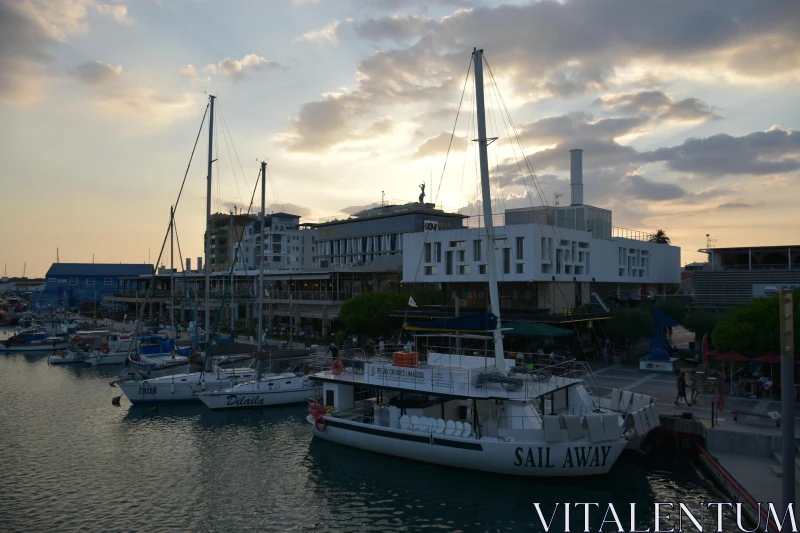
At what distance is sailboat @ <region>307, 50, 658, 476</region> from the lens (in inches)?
813

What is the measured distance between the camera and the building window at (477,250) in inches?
1908

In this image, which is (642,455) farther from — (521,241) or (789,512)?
(521,241)

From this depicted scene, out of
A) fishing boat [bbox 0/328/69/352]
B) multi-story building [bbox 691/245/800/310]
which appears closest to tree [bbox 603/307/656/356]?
multi-story building [bbox 691/245/800/310]

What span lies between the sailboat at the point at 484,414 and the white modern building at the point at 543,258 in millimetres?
16829

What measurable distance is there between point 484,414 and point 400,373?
4.14 m

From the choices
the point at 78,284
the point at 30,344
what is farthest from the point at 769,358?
the point at 78,284

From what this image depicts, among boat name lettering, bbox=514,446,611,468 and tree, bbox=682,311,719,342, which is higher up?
tree, bbox=682,311,719,342

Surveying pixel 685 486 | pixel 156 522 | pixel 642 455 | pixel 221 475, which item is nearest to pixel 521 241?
pixel 642 455

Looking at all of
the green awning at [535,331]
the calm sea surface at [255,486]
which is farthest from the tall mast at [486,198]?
the green awning at [535,331]

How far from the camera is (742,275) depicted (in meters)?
49.3

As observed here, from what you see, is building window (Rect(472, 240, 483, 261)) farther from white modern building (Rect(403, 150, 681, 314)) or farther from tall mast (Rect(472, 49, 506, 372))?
tall mast (Rect(472, 49, 506, 372))

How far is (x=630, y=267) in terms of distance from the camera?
5956 cm

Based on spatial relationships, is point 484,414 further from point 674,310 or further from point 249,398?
point 674,310

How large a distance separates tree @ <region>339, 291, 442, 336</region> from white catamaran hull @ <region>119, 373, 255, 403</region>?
47.7ft
